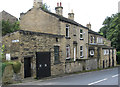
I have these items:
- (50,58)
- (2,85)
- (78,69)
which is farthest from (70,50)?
(2,85)

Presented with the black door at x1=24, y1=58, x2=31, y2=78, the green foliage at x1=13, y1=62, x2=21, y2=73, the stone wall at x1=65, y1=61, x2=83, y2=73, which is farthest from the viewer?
the stone wall at x1=65, y1=61, x2=83, y2=73

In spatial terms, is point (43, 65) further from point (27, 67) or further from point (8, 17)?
point (8, 17)

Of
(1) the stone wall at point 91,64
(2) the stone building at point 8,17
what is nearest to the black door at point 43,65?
(1) the stone wall at point 91,64

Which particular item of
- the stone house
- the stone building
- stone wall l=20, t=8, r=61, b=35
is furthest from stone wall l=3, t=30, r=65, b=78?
the stone building

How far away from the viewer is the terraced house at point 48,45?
16.2 metres

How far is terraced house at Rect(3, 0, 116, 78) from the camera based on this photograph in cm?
1616

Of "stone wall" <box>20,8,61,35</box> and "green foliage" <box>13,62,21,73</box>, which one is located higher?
"stone wall" <box>20,8,61,35</box>

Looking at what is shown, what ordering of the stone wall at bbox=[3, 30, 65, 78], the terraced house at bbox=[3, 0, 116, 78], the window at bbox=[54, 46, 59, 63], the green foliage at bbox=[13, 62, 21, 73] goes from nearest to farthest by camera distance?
the green foliage at bbox=[13, 62, 21, 73], the stone wall at bbox=[3, 30, 65, 78], the terraced house at bbox=[3, 0, 116, 78], the window at bbox=[54, 46, 59, 63]

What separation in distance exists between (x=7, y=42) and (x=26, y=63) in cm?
289

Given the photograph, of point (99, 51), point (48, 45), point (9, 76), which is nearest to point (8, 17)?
point (99, 51)

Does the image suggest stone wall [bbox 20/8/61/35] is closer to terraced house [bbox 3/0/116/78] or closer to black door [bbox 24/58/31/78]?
terraced house [bbox 3/0/116/78]

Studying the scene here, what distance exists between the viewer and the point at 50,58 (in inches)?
762

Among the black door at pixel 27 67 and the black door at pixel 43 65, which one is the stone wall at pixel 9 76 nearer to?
the black door at pixel 27 67

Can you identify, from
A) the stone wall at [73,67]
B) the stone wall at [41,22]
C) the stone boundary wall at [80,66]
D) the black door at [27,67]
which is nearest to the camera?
the black door at [27,67]
